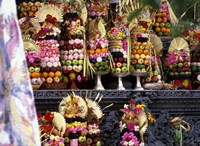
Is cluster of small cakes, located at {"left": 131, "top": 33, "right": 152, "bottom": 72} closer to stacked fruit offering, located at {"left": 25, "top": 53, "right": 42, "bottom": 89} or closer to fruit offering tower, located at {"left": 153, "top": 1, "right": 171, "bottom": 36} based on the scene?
fruit offering tower, located at {"left": 153, "top": 1, "right": 171, "bottom": 36}

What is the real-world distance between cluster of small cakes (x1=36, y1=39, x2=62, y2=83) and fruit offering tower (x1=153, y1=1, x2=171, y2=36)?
169cm

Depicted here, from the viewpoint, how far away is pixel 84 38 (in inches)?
239

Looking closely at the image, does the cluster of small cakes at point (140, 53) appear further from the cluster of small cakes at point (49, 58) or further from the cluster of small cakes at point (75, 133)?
the cluster of small cakes at point (75, 133)

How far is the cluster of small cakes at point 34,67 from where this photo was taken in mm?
5723

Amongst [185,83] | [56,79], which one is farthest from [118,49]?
[185,83]

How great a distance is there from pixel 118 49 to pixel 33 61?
100 cm

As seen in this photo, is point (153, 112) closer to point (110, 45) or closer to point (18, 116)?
point (110, 45)

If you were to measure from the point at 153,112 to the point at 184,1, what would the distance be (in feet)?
5.89

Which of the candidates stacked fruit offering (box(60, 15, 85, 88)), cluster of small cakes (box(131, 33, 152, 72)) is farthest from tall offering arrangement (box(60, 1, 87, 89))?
cluster of small cakes (box(131, 33, 152, 72))

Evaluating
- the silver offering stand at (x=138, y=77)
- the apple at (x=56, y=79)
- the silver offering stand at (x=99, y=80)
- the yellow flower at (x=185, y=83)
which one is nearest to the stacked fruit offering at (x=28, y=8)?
the apple at (x=56, y=79)

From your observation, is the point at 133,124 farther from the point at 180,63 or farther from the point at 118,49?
the point at 180,63

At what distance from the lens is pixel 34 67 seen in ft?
18.9

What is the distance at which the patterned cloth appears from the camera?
216 cm

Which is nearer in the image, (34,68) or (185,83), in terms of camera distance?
(34,68)
